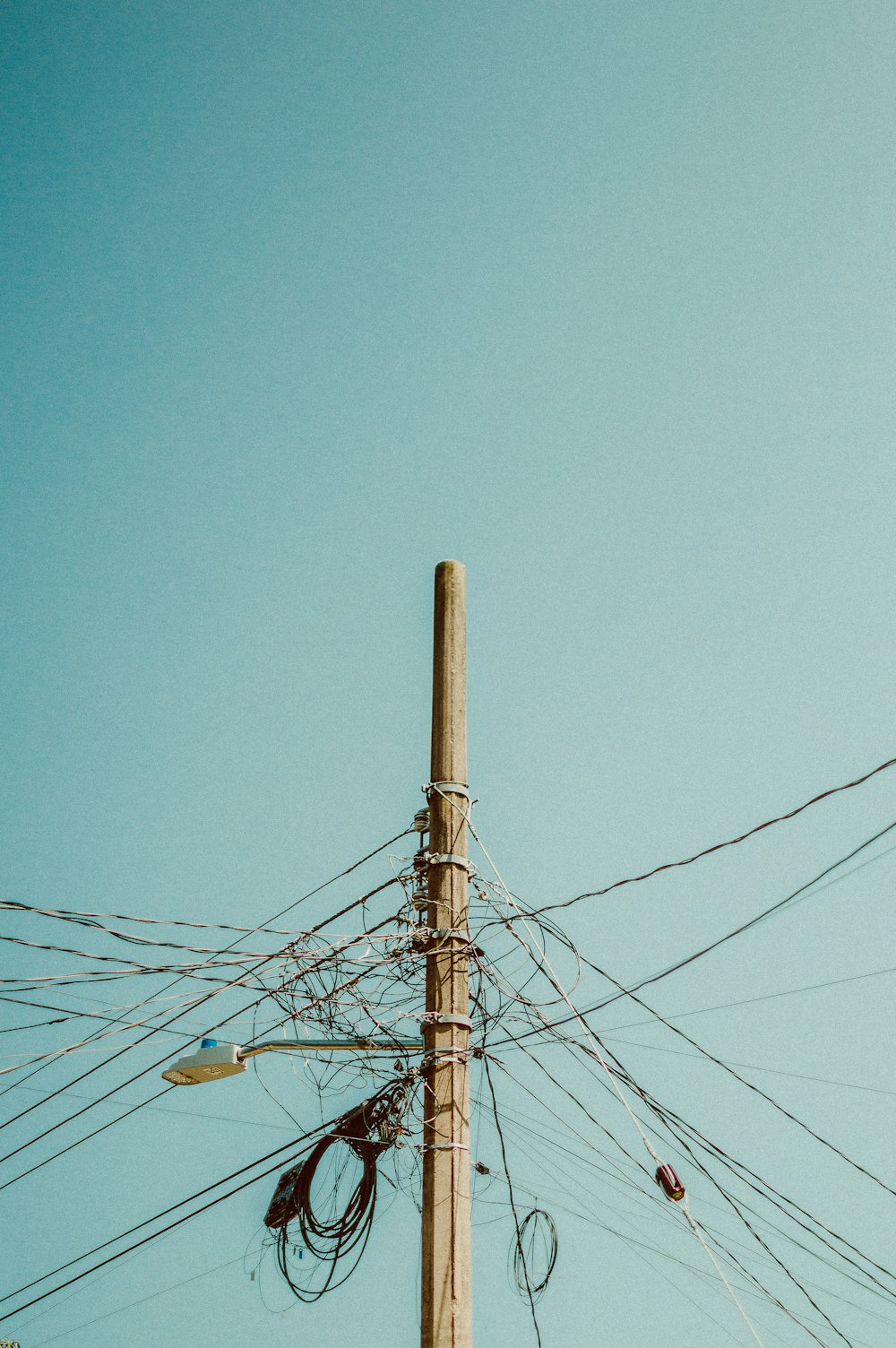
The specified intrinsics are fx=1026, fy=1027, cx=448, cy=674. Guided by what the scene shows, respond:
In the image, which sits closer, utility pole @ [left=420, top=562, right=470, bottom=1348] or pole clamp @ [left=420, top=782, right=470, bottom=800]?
utility pole @ [left=420, top=562, right=470, bottom=1348]

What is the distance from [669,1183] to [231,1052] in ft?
9.90

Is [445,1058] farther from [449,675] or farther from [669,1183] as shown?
[449,675]

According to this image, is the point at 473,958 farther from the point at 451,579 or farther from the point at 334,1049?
the point at 451,579

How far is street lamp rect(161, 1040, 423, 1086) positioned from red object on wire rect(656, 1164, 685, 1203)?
5.58 feet

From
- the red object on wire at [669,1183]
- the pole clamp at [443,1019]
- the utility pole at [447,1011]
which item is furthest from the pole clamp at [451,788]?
the red object on wire at [669,1183]

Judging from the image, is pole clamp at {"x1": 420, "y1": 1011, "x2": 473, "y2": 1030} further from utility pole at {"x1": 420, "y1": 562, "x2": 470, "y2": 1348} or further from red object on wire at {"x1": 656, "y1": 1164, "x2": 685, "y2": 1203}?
red object on wire at {"x1": 656, "y1": 1164, "x2": 685, "y2": 1203}

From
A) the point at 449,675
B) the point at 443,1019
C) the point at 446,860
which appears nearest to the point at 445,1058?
the point at 443,1019

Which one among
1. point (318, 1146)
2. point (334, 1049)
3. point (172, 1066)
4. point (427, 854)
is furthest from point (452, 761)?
point (318, 1146)

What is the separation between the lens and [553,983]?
7.18 m

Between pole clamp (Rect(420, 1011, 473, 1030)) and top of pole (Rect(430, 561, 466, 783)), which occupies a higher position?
top of pole (Rect(430, 561, 466, 783))

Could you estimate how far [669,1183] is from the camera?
6.46 metres

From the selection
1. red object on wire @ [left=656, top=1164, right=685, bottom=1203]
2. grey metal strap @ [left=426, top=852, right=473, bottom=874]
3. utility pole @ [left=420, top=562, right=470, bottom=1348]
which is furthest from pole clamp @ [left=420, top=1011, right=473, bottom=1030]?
red object on wire @ [left=656, top=1164, right=685, bottom=1203]

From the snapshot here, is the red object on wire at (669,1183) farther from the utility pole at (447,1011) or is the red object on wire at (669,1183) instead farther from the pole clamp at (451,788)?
the pole clamp at (451,788)

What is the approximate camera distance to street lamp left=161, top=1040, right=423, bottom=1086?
280 inches
